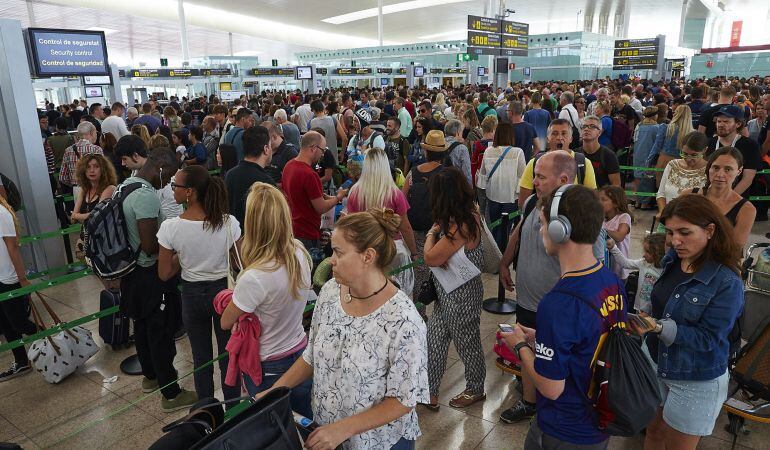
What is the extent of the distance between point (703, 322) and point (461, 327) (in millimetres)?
1579

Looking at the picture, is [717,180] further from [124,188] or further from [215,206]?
[124,188]

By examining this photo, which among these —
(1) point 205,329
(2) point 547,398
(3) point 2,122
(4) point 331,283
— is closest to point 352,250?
(4) point 331,283

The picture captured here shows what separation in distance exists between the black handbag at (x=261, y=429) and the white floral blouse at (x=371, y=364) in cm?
20

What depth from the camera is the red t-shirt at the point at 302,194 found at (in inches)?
180

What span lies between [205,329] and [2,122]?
4.84 m

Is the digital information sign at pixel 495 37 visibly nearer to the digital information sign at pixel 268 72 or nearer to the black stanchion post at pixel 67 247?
the digital information sign at pixel 268 72

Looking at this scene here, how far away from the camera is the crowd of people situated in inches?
73.3

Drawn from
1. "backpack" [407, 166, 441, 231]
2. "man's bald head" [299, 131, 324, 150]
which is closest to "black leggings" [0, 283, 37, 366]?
"man's bald head" [299, 131, 324, 150]

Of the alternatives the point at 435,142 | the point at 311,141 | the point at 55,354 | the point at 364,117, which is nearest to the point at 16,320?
the point at 55,354

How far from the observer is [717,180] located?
11.5ft

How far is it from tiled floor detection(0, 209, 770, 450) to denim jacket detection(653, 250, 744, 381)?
48.1 inches

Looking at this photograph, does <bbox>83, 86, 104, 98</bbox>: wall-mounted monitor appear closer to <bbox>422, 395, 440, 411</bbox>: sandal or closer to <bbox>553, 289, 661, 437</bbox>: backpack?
<bbox>422, 395, 440, 411</bbox>: sandal

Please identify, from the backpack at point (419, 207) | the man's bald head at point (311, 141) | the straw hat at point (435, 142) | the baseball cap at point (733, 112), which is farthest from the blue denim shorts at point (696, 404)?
the baseball cap at point (733, 112)

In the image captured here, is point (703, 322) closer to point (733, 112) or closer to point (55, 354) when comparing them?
point (733, 112)
